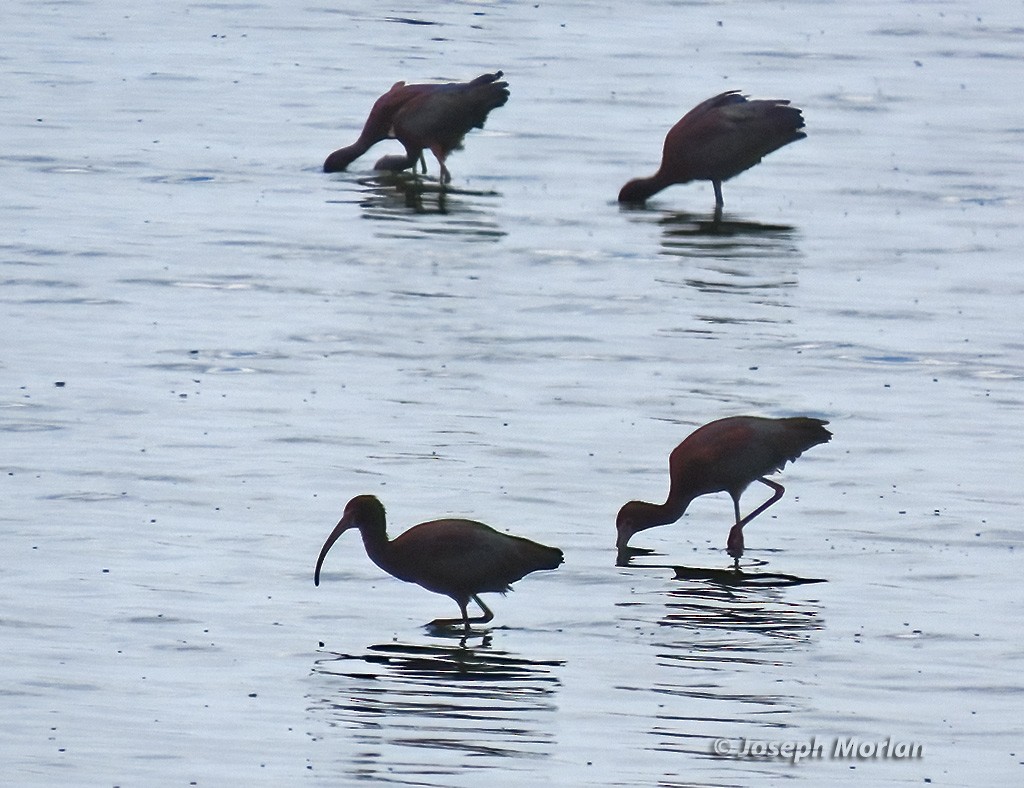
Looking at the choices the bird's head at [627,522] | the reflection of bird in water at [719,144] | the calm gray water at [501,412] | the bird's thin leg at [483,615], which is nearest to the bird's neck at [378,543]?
the calm gray water at [501,412]

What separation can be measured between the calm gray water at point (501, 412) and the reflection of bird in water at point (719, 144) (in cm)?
39

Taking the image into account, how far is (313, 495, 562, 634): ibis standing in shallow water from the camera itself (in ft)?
35.5

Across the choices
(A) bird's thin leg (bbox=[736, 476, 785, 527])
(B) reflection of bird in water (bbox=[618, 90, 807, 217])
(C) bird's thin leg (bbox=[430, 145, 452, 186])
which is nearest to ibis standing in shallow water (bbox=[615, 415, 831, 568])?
(A) bird's thin leg (bbox=[736, 476, 785, 527])

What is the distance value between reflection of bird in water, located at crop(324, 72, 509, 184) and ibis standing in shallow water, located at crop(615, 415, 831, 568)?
838 cm

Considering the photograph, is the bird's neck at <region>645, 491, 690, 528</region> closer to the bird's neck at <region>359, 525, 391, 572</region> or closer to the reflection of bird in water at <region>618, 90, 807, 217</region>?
the bird's neck at <region>359, 525, 391, 572</region>

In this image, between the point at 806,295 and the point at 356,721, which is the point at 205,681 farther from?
the point at 806,295

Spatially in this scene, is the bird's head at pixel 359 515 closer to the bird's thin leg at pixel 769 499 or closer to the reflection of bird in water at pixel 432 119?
the bird's thin leg at pixel 769 499

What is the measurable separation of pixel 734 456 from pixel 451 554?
188cm

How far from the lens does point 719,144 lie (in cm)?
1933

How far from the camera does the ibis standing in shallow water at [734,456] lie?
12062 millimetres

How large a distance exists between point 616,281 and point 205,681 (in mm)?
7721

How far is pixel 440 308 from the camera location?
634 inches

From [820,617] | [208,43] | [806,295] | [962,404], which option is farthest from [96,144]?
[820,617]

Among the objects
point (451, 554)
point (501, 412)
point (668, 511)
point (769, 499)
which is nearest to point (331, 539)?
point (451, 554)
